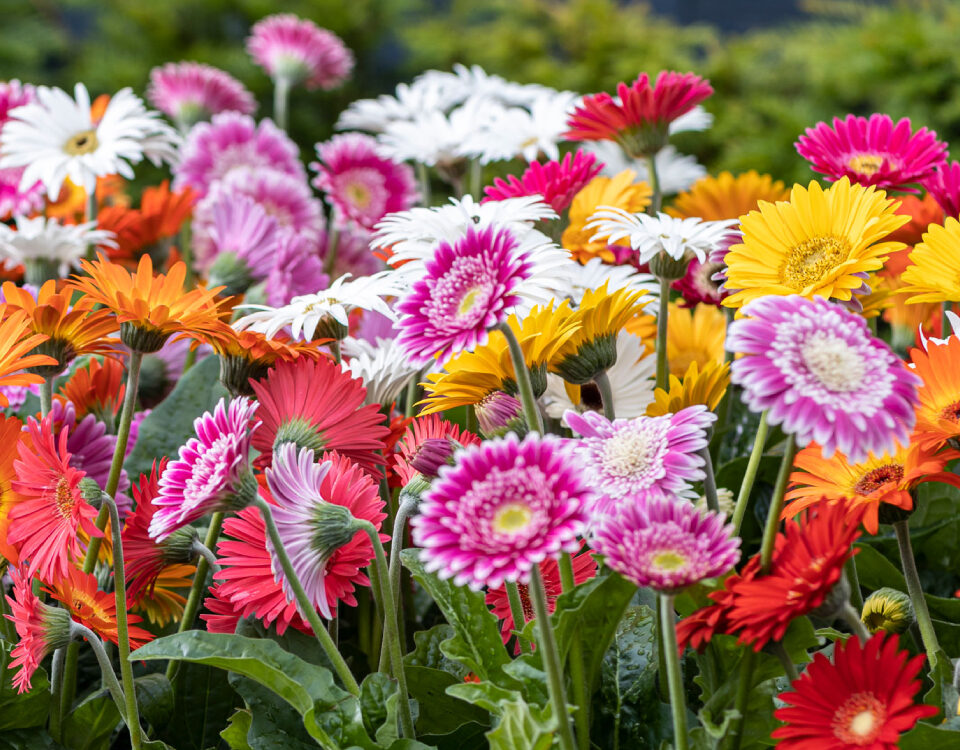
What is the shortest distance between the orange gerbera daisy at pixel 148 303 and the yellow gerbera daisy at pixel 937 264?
324 millimetres

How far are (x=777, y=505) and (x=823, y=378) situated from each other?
0.05 metres

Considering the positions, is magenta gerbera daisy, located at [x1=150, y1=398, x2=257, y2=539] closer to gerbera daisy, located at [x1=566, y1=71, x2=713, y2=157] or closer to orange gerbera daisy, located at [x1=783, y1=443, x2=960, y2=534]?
orange gerbera daisy, located at [x1=783, y1=443, x2=960, y2=534]

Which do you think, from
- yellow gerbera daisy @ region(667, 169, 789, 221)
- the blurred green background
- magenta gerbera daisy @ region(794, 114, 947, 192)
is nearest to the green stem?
magenta gerbera daisy @ region(794, 114, 947, 192)

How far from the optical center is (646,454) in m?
0.39

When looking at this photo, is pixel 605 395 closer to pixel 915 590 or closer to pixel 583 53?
pixel 915 590

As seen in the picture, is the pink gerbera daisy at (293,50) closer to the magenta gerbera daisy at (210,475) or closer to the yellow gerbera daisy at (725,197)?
the yellow gerbera daisy at (725,197)

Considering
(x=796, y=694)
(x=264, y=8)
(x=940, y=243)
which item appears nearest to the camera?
(x=796, y=694)

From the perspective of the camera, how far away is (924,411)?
1.34ft

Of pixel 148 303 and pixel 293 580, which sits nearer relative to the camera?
pixel 293 580

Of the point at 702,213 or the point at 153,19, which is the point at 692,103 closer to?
the point at 702,213

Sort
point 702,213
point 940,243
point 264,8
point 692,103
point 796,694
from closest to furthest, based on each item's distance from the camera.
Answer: point 796,694 → point 940,243 → point 692,103 → point 702,213 → point 264,8

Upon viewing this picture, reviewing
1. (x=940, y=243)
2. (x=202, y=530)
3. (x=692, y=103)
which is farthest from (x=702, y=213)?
(x=202, y=530)

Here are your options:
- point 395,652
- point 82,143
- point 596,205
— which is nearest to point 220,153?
point 82,143

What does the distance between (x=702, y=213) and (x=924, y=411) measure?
1.33 feet
